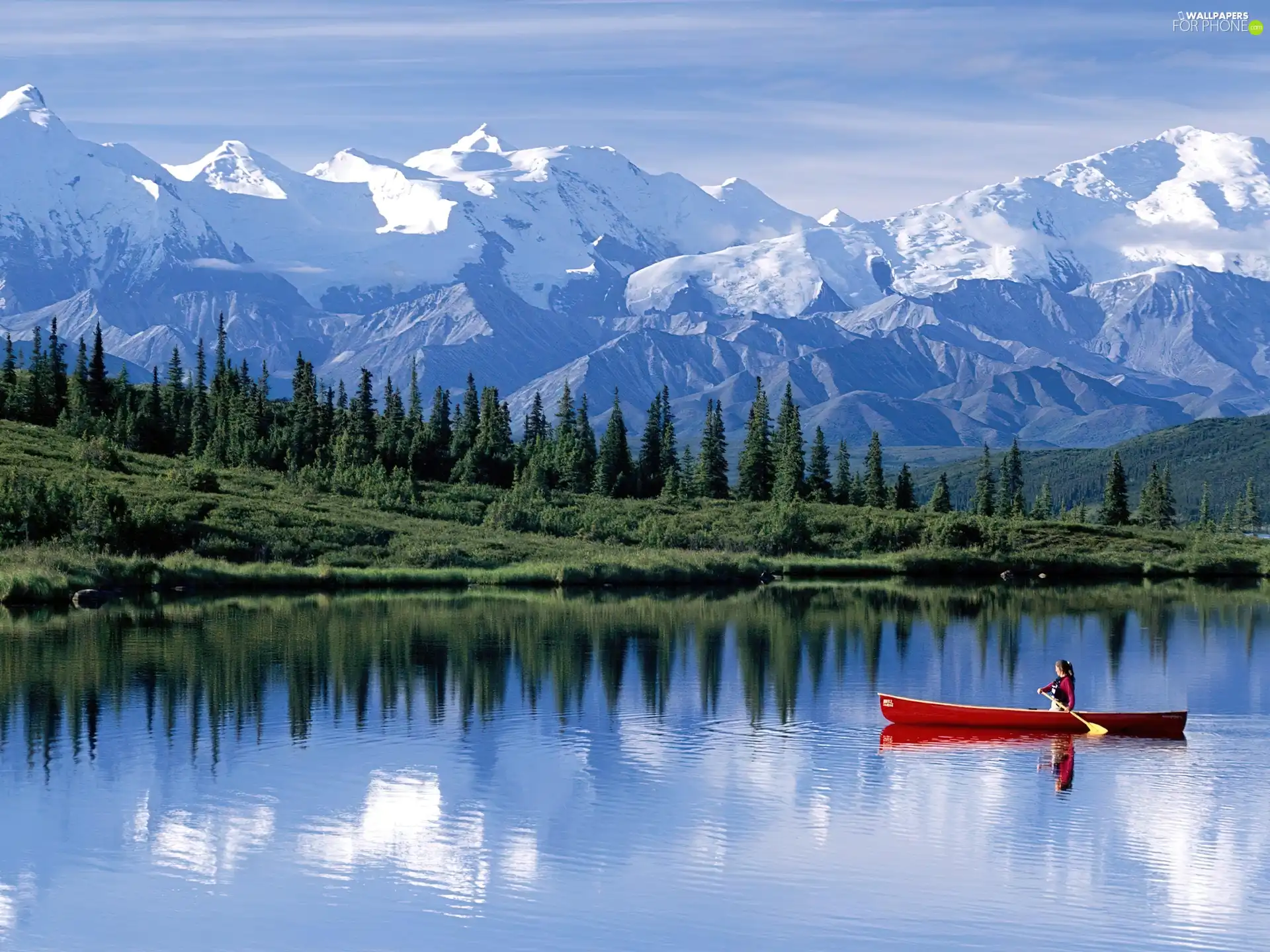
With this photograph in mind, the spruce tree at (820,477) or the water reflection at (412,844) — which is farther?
the spruce tree at (820,477)

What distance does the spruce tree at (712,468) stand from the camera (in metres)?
159

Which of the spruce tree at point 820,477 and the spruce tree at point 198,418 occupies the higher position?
the spruce tree at point 198,418

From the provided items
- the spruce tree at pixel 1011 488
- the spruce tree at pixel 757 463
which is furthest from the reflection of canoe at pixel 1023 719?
the spruce tree at pixel 1011 488

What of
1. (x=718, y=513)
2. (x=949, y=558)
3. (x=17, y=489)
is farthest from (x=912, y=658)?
(x=718, y=513)

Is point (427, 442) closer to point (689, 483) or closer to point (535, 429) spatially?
point (535, 429)

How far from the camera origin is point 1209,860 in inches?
1257

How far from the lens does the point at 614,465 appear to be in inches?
6270

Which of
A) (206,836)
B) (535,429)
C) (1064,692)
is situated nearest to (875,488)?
(535,429)

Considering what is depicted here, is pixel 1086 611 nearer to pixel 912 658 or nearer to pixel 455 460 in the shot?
pixel 912 658

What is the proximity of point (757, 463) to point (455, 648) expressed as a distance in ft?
322

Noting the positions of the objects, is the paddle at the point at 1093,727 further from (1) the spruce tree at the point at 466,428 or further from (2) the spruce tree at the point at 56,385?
(2) the spruce tree at the point at 56,385

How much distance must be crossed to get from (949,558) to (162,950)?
10270cm

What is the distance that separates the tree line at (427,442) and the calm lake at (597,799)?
7352 cm

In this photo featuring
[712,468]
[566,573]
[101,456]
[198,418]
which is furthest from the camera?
[712,468]
